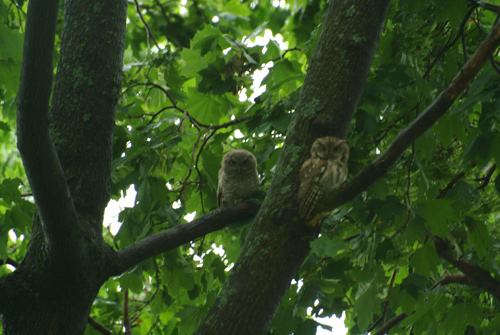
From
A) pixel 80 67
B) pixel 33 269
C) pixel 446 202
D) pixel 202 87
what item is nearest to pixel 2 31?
pixel 80 67

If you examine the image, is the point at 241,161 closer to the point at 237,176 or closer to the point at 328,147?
the point at 237,176

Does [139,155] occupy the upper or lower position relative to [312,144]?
upper

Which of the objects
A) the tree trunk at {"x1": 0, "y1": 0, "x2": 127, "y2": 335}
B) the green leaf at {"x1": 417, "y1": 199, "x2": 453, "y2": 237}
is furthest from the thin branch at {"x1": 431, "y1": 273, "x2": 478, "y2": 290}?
the tree trunk at {"x1": 0, "y1": 0, "x2": 127, "y2": 335}

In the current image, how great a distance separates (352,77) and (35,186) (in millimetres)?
1375

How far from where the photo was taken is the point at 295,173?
2.38 metres

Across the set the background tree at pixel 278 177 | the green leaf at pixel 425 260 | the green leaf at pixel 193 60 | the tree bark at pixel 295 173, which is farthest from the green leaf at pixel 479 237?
the green leaf at pixel 193 60

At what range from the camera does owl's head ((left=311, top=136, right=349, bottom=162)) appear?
240cm

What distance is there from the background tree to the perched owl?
3.02 ft

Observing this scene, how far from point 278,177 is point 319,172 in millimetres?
203

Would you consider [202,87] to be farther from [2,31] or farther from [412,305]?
[412,305]

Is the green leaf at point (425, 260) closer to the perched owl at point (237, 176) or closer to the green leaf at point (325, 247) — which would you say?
the green leaf at point (325, 247)

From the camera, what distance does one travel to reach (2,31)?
11.0 ft

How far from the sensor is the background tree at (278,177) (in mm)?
2105

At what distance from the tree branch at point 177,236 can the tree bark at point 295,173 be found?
44 centimetres
